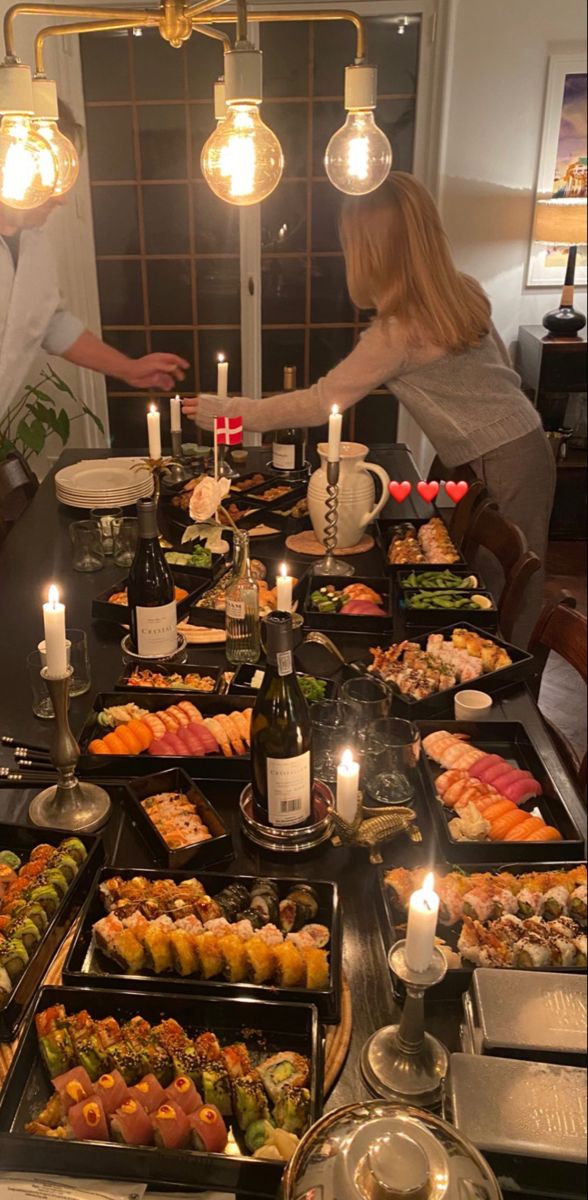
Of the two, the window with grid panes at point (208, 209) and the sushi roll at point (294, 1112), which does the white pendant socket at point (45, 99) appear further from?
the window with grid panes at point (208, 209)

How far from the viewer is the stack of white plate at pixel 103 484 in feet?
8.50

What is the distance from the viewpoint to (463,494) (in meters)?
2.70

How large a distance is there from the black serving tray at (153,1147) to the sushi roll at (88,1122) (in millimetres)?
20

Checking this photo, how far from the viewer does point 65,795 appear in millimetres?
1318

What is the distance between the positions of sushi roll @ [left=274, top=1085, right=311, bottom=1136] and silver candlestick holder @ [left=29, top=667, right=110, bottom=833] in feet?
1.64

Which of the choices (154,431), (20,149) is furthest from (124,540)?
(20,149)

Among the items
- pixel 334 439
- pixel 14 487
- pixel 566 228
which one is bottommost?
pixel 14 487

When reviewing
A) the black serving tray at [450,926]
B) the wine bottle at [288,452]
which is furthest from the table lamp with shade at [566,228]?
the black serving tray at [450,926]

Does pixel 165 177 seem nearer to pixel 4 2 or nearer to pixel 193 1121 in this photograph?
pixel 4 2

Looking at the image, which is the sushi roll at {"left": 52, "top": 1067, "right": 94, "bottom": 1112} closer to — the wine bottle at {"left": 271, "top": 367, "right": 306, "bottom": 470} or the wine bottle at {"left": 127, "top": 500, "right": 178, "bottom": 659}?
the wine bottle at {"left": 127, "top": 500, "right": 178, "bottom": 659}

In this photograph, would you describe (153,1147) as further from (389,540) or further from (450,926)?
(389,540)

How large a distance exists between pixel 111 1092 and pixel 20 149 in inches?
58.9

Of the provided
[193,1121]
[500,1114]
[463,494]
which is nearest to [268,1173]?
[193,1121]

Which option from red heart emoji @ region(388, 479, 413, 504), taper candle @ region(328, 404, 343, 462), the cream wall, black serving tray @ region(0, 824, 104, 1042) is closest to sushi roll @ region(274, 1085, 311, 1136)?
black serving tray @ region(0, 824, 104, 1042)
